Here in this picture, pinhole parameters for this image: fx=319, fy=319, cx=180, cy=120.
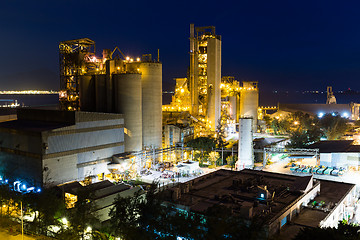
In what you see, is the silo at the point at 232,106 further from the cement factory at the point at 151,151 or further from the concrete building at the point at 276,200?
the concrete building at the point at 276,200

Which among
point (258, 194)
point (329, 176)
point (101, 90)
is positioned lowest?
point (329, 176)

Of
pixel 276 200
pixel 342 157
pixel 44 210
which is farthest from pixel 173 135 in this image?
pixel 44 210

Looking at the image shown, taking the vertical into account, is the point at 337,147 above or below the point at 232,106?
below

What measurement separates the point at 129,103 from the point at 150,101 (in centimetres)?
425

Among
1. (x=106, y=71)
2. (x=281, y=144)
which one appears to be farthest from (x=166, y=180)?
(x=281, y=144)

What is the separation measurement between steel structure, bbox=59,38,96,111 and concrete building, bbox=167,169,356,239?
101ft

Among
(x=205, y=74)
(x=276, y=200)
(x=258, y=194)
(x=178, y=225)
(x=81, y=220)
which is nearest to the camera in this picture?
(x=178, y=225)

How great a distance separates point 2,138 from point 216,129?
3826 cm

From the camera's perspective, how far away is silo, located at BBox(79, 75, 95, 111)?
4725cm

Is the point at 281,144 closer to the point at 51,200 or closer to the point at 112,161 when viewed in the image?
the point at 112,161

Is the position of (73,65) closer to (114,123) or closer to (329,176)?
(114,123)

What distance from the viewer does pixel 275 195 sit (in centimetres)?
2366

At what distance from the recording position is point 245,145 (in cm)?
4147

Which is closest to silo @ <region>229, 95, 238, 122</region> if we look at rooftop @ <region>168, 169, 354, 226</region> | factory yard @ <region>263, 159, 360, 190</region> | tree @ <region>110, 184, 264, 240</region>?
factory yard @ <region>263, 159, 360, 190</region>
